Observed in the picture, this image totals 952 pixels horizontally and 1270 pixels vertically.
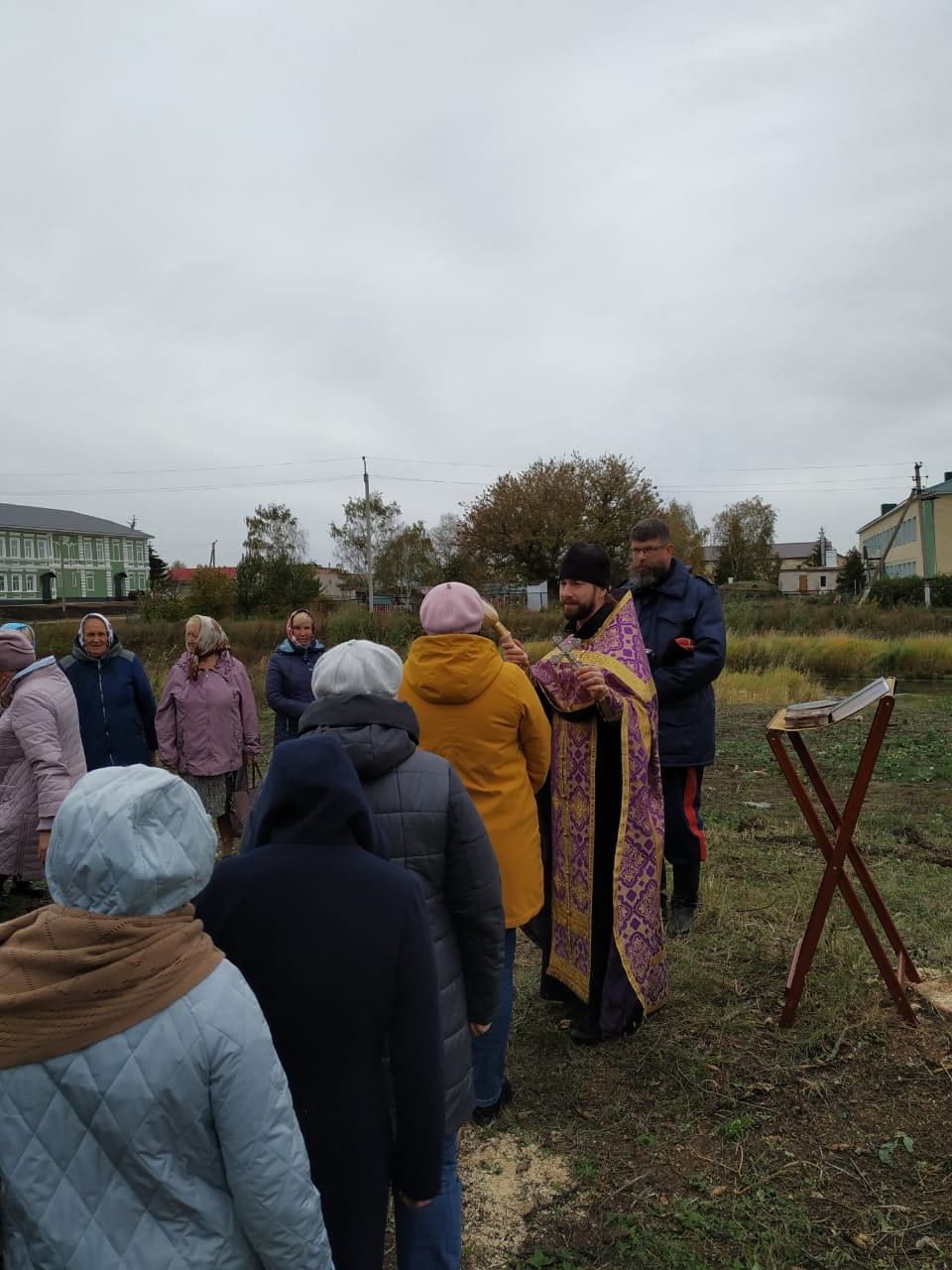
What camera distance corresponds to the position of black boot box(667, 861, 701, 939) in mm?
4652

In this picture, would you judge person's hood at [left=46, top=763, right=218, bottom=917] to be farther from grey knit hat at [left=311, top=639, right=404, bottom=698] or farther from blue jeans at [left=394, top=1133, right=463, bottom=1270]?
blue jeans at [left=394, top=1133, right=463, bottom=1270]

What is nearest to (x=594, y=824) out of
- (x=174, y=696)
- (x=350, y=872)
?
(x=350, y=872)

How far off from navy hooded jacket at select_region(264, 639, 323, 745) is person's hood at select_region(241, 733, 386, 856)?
509 cm

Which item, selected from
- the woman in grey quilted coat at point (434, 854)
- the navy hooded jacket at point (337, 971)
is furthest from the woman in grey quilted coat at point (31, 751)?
the navy hooded jacket at point (337, 971)

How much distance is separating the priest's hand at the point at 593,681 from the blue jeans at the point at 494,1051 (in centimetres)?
95

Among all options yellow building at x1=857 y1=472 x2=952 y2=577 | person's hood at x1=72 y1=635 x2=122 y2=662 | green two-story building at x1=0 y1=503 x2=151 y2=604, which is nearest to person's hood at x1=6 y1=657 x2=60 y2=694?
person's hood at x1=72 y1=635 x2=122 y2=662

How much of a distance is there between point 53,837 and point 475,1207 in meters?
2.09

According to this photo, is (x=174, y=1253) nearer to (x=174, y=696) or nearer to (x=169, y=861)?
(x=169, y=861)

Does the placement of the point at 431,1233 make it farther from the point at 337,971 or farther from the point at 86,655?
the point at 86,655

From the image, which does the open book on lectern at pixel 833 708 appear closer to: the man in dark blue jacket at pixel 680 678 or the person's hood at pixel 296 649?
the man in dark blue jacket at pixel 680 678

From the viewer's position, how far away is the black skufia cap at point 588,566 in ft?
12.6

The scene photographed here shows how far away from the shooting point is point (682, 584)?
467 cm

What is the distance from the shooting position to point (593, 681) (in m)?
3.60

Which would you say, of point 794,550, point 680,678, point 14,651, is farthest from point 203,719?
point 794,550
